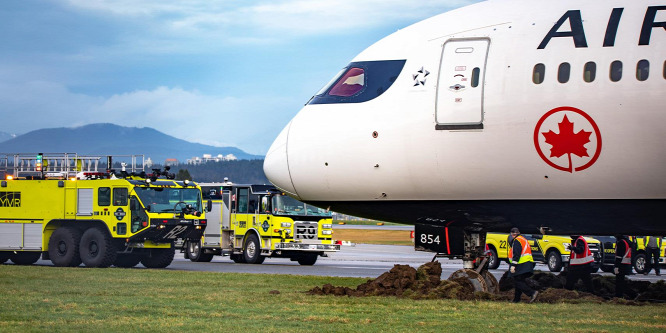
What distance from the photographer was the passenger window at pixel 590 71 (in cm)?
1509

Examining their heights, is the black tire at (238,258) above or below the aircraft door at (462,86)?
below

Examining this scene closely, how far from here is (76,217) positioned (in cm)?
3219

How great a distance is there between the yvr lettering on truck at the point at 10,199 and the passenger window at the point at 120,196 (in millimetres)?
3551

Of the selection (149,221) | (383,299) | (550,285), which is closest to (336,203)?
(383,299)

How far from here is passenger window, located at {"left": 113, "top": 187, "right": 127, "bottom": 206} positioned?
31705 mm

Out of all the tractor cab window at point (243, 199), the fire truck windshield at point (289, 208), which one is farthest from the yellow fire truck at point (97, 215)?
the tractor cab window at point (243, 199)

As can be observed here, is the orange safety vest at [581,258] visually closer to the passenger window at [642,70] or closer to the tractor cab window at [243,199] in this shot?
the passenger window at [642,70]

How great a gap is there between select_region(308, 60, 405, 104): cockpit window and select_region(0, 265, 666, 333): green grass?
369 centimetres

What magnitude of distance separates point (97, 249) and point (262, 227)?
22.6 ft

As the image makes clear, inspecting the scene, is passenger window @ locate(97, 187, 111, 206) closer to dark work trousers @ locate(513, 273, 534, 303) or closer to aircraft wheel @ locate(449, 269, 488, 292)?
aircraft wheel @ locate(449, 269, 488, 292)

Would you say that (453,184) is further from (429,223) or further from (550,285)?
(550,285)

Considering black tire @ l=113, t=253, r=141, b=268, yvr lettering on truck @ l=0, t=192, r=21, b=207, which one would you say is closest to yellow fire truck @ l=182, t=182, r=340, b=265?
black tire @ l=113, t=253, r=141, b=268

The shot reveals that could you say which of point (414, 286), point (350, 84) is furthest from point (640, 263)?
point (350, 84)

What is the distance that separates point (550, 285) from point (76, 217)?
624 inches
